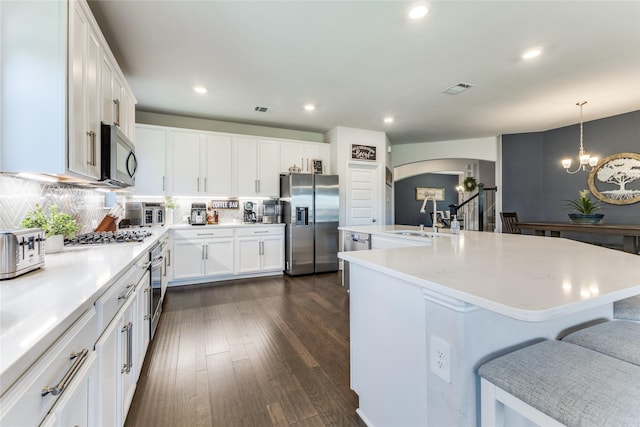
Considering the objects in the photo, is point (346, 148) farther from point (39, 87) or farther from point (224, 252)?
point (39, 87)

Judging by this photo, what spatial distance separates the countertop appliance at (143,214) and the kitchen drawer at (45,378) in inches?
138

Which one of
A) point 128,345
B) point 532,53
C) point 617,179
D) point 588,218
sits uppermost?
point 532,53

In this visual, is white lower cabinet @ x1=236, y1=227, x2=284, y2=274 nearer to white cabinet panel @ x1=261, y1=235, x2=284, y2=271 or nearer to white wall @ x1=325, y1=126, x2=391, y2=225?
white cabinet panel @ x1=261, y1=235, x2=284, y2=271

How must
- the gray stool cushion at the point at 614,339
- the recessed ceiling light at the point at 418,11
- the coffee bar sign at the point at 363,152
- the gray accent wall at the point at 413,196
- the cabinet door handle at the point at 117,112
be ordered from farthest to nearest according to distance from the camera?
the gray accent wall at the point at 413,196
the coffee bar sign at the point at 363,152
the cabinet door handle at the point at 117,112
the recessed ceiling light at the point at 418,11
the gray stool cushion at the point at 614,339

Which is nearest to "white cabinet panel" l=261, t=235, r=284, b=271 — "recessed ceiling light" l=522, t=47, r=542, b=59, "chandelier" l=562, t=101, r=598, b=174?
"recessed ceiling light" l=522, t=47, r=542, b=59

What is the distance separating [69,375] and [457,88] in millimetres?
4251

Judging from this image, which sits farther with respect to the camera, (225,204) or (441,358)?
(225,204)

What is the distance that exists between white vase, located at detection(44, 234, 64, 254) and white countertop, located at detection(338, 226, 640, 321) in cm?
179

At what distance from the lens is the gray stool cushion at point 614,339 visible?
984mm

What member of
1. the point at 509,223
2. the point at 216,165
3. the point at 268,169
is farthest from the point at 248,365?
the point at 509,223

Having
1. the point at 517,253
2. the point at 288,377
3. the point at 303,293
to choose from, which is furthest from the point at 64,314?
the point at 303,293

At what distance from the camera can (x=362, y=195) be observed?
5.52 metres

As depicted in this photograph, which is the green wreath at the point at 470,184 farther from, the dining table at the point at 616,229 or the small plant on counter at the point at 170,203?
the small plant on counter at the point at 170,203

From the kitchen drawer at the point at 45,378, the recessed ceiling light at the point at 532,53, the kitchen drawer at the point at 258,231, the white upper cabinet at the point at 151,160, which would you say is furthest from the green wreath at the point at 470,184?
the kitchen drawer at the point at 45,378
